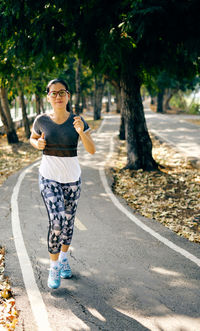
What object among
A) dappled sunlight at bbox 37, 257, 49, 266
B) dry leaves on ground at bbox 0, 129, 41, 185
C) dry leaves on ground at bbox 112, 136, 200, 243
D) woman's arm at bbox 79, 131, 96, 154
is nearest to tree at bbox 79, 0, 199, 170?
dry leaves on ground at bbox 112, 136, 200, 243

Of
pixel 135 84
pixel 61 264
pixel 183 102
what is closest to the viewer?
pixel 61 264

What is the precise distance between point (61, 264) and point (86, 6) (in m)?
6.93

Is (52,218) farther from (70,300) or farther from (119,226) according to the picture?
(119,226)

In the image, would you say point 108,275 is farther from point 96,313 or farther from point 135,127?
point 135,127

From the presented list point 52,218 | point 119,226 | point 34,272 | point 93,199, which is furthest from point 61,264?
point 93,199

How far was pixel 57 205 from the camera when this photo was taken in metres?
4.13

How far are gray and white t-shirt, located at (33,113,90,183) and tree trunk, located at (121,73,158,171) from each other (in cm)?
763

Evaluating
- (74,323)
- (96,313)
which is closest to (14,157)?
(96,313)

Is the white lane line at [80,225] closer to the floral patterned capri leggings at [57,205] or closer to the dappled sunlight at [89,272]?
the dappled sunlight at [89,272]

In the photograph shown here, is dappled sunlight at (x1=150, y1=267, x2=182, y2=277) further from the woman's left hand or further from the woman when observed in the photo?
the woman's left hand

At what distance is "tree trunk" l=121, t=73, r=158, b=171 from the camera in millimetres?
11594

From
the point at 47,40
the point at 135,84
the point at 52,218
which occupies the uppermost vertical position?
the point at 47,40

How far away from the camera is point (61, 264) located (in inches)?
181

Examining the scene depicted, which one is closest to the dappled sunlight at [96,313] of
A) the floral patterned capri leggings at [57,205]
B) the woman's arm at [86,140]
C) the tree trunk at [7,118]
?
the floral patterned capri leggings at [57,205]
